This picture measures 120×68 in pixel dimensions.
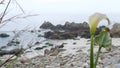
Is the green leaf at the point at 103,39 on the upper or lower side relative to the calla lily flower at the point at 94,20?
lower

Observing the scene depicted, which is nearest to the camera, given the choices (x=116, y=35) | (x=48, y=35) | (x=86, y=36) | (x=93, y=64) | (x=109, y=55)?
(x=93, y=64)

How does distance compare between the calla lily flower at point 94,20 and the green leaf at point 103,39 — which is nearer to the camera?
the calla lily flower at point 94,20

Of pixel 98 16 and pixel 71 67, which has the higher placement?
pixel 98 16

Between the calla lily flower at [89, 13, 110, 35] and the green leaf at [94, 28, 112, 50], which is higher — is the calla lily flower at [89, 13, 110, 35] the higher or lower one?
the higher one

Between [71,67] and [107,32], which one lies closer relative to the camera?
[107,32]

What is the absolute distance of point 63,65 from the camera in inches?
517

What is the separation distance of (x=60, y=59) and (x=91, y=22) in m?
13.0

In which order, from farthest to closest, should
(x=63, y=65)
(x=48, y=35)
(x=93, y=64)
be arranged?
(x=48, y=35)
(x=63, y=65)
(x=93, y=64)

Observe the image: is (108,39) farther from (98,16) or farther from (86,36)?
(86,36)

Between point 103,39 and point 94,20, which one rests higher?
point 94,20

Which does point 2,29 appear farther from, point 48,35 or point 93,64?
point 48,35

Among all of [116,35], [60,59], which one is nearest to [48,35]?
[116,35]

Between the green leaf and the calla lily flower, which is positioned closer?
the calla lily flower

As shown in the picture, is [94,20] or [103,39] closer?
[94,20]
